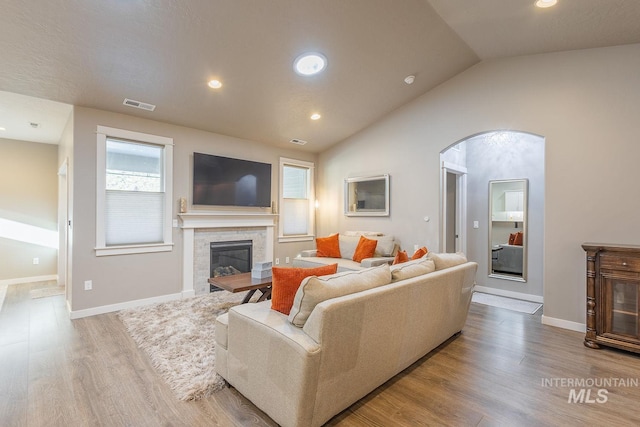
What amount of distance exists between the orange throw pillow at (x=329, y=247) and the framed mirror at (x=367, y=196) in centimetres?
71

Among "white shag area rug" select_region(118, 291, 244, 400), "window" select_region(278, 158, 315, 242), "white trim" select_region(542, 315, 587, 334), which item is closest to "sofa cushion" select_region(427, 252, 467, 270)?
"white trim" select_region(542, 315, 587, 334)

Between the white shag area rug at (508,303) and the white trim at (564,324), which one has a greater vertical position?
the white trim at (564,324)

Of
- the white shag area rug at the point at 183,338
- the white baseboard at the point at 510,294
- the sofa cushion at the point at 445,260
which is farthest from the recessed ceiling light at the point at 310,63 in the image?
the white baseboard at the point at 510,294

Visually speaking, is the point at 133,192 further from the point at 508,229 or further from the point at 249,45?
the point at 508,229

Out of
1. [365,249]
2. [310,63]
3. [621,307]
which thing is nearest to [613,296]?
[621,307]

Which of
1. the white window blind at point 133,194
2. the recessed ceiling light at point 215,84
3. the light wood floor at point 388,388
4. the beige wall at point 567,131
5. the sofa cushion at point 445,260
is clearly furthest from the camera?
the white window blind at point 133,194

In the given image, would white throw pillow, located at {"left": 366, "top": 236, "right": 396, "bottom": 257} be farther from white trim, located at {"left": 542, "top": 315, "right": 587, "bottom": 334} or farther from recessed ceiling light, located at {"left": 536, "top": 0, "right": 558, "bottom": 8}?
recessed ceiling light, located at {"left": 536, "top": 0, "right": 558, "bottom": 8}

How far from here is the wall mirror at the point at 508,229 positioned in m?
4.70

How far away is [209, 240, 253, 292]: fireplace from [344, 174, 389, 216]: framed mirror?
1997mm

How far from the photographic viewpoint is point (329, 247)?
5.34 meters

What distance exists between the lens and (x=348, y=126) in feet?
17.6

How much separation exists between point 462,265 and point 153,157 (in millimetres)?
4239

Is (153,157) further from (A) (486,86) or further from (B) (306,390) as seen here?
(A) (486,86)

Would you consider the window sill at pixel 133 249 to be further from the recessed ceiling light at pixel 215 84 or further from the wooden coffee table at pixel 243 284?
the recessed ceiling light at pixel 215 84
